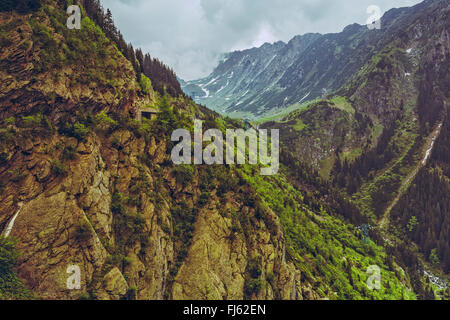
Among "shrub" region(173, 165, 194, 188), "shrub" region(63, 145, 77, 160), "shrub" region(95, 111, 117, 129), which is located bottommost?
"shrub" region(173, 165, 194, 188)

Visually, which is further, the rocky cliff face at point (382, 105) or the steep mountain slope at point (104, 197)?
the rocky cliff face at point (382, 105)

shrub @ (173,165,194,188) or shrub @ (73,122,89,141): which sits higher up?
shrub @ (73,122,89,141)

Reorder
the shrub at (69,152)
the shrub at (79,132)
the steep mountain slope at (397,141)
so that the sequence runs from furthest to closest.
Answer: the steep mountain slope at (397,141)
the shrub at (79,132)
the shrub at (69,152)

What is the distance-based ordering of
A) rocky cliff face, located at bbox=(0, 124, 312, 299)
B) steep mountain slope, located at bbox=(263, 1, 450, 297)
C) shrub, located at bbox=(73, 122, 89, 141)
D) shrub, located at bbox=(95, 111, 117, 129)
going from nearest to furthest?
rocky cliff face, located at bbox=(0, 124, 312, 299)
shrub, located at bbox=(73, 122, 89, 141)
shrub, located at bbox=(95, 111, 117, 129)
steep mountain slope, located at bbox=(263, 1, 450, 297)

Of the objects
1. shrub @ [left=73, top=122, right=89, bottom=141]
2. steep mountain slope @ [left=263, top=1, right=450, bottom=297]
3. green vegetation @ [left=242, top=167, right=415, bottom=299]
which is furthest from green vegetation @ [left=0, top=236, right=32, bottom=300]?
steep mountain slope @ [left=263, top=1, right=450, bottom=297]

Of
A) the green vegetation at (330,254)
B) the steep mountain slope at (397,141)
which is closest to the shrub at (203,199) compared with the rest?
the green vegetation at (330,254)

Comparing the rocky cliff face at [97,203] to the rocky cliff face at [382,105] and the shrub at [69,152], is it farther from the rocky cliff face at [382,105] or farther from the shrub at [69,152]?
the rocky cliff face at [382,105]

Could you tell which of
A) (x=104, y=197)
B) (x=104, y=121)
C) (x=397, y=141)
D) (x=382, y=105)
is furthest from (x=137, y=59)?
(x=382, y=105)

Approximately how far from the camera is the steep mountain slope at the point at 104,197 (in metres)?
20.7

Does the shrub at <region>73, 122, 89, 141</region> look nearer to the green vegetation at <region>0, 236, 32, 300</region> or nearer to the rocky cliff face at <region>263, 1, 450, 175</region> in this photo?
the green vegetation at <region>0, 236, 32, 300</region>

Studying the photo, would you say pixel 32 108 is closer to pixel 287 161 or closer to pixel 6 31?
pixel 6 31

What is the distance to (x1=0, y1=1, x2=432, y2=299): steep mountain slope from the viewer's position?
2072cm

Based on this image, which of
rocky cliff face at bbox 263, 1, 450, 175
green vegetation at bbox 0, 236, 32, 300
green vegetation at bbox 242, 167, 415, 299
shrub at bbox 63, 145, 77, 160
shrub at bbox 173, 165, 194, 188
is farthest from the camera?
rocky cliff face at bbox 263, 1, 450, 175

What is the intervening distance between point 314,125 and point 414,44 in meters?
105
